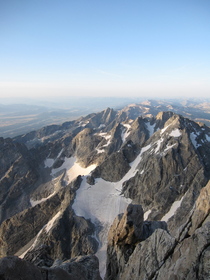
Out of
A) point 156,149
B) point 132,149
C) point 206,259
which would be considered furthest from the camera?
point 132,149

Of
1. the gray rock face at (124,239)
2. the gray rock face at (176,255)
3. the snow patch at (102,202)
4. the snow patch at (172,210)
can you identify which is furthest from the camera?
the snow patch at (102,202)

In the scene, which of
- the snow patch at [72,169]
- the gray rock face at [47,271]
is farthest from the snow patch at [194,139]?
the gray rock face at [47,271]

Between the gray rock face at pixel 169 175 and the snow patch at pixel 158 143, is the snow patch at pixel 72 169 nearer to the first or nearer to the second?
the gray rock face at pixel 169 175

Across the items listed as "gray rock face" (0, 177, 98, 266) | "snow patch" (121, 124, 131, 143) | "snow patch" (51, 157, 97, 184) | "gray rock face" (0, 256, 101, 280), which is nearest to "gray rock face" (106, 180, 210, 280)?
"gray rock face" (0, 256, 101, 280)

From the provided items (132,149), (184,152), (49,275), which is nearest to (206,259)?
(49,275)

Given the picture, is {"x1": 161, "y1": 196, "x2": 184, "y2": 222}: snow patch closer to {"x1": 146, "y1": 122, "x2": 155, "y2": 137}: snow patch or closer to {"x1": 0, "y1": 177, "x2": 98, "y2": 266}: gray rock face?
{"x1": 0, "y1": 177, "x2": 98, "y2": 266}: gray rock face

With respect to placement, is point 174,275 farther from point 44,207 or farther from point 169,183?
point 44,207

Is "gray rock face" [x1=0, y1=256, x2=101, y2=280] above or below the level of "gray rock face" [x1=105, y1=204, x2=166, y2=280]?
above

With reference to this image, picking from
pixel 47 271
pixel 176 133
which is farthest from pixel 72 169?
pixel 47 271
